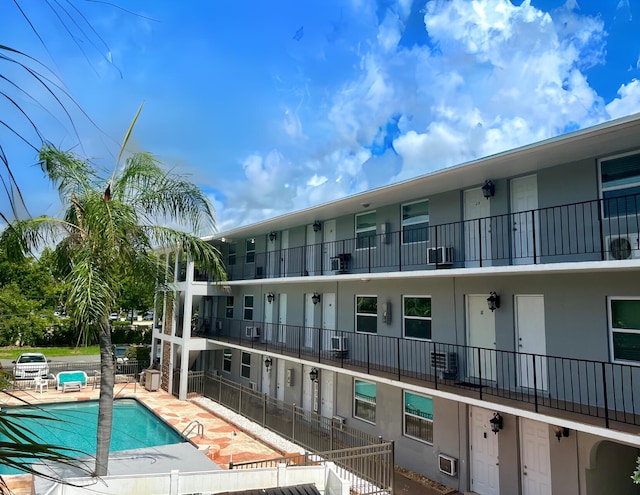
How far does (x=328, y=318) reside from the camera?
58.2ft

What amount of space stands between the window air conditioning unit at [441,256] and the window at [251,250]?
12.5m

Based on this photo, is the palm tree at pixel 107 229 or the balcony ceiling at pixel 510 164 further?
the palm tree at pixel 107 229

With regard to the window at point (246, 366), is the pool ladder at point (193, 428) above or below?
below

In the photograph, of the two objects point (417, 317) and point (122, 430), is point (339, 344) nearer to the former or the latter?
point (417, 317)

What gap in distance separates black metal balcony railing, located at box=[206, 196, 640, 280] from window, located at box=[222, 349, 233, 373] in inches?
340

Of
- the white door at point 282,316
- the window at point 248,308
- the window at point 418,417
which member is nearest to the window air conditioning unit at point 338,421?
the window at point 418,417

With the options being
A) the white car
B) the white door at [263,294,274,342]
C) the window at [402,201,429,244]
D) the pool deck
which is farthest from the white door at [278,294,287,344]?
the white car

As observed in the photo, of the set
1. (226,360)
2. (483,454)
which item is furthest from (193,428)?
(483,454)

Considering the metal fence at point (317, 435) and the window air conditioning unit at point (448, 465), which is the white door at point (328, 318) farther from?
the window air conditioning unit at point (448, 465)

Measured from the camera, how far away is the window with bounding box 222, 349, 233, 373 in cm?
2444

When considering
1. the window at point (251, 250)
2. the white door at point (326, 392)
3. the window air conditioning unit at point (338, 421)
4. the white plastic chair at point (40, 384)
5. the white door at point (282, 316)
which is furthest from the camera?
the window at point (251, 250)

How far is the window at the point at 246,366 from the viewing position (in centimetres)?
2262

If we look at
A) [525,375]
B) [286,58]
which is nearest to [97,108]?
[286,58]

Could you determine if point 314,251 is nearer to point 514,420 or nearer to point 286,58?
point 514,420
